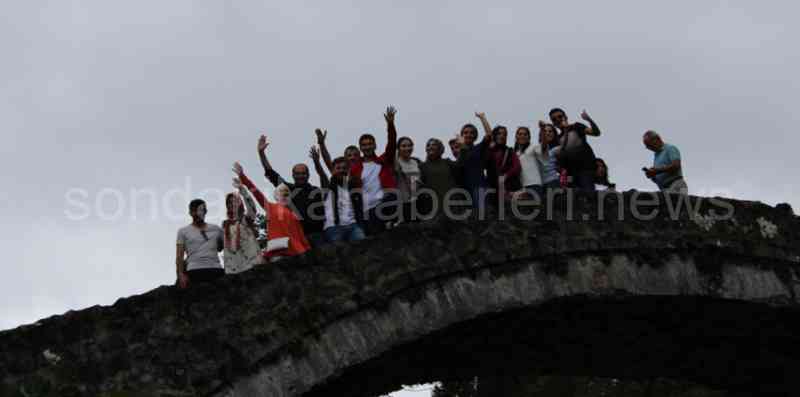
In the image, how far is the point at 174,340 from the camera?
10086 mm

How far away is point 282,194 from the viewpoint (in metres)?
11.8

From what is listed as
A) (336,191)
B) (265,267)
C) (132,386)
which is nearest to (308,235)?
(336,191)

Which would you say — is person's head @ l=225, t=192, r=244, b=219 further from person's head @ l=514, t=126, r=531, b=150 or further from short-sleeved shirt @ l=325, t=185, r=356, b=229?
person's head @ l=514, t=126, r=531, b=150

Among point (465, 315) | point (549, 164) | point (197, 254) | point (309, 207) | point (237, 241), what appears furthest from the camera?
point (549, 164)

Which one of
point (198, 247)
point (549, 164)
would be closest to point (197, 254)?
point (198, 247)

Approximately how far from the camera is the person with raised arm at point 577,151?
12.7 meters

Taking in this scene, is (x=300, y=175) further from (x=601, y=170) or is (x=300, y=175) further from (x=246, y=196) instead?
(x=601, y=170)

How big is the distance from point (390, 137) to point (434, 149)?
419 mm

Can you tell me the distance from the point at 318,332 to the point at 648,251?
2.94 meters

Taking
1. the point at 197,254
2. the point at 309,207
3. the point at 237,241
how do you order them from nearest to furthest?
the point at 197,254 → the point at 237,241 → the point at 309,207

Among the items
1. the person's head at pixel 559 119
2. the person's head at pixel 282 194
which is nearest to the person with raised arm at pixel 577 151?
the person's head at pixel 559 119

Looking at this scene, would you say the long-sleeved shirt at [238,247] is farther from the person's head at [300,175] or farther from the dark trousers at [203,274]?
the person's head at [300,175]

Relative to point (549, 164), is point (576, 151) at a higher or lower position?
higher

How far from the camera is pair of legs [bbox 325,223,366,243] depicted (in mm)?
11727
